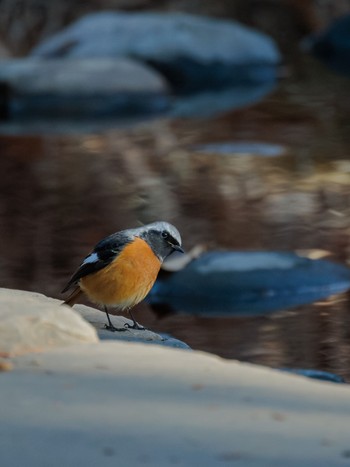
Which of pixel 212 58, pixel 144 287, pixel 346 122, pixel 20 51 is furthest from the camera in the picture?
pixel 20 51

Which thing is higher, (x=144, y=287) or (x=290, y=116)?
(x=144, y=287)

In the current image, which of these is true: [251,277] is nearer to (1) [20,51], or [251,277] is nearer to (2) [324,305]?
(2) [324,305]

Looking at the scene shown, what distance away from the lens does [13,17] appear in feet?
57.6

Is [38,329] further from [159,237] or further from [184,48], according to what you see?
[184,48]

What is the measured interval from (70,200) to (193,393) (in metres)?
5.85

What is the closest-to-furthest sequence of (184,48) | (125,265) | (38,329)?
1. (38,329)
2. (125,265)
3. (184,48)

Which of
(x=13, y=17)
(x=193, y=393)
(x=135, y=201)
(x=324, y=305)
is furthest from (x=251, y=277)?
(x=13, y=17)

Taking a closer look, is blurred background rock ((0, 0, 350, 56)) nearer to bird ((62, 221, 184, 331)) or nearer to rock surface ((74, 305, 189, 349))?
rock surface ((74, 305, 189, 349))

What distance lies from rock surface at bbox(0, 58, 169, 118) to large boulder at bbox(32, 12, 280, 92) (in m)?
1.12

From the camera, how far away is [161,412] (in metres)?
3.22

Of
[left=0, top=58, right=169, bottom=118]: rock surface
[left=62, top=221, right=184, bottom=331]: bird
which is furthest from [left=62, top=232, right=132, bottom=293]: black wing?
[left=0, top=58, right=169, bottom=118]: rock surface

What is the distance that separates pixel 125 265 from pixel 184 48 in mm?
9969

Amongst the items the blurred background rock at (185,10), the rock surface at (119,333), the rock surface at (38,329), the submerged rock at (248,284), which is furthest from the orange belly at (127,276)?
the blurred background rock at (185,10)

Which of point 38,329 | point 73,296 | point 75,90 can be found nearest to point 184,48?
point 75,90
